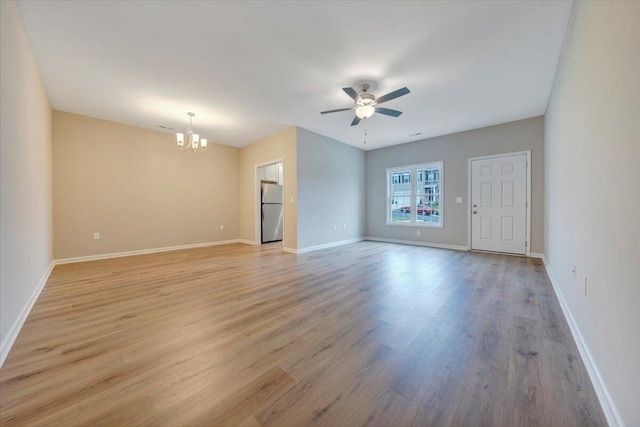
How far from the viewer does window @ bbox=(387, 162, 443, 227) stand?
580cm

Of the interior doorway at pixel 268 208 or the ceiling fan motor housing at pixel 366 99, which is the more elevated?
the ceiling fan motor housing at pixel 366 99

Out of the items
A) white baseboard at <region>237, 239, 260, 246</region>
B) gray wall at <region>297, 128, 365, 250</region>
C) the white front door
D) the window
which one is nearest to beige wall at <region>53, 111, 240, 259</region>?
white baseboard at <region>237, 239, 260, 246</region>

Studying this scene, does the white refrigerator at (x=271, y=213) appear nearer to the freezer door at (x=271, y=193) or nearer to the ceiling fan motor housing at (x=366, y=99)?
the freezer door at (x=271, y=193)

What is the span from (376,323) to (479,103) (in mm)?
4000

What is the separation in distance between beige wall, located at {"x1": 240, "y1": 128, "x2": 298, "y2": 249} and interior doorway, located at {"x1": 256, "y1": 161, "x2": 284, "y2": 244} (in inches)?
4.0

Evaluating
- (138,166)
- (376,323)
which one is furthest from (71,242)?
(376,323)

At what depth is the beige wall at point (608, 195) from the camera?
97 cm

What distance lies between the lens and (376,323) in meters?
2.03

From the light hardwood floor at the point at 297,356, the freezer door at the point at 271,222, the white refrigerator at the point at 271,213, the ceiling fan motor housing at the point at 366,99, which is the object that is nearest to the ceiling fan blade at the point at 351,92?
the ceiling fan motor housing at the point at 366,99

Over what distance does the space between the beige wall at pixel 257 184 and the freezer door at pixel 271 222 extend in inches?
8.6

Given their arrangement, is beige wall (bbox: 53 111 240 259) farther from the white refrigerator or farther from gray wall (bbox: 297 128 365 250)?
gray wall (bbox: 297 128 365 250)

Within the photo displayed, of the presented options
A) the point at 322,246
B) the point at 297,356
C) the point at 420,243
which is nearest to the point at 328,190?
the point at 322,246

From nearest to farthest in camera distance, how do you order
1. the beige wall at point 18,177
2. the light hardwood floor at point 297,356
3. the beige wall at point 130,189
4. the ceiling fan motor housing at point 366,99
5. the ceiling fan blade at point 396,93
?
the light hardwood floor at point 297,356, the beige wall at point 18,177, the ceiling fan blade at point 396,93, the ceiling fan motor housing at point 366,99, the beige wall at point 130,189

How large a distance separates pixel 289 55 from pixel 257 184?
4.06m
